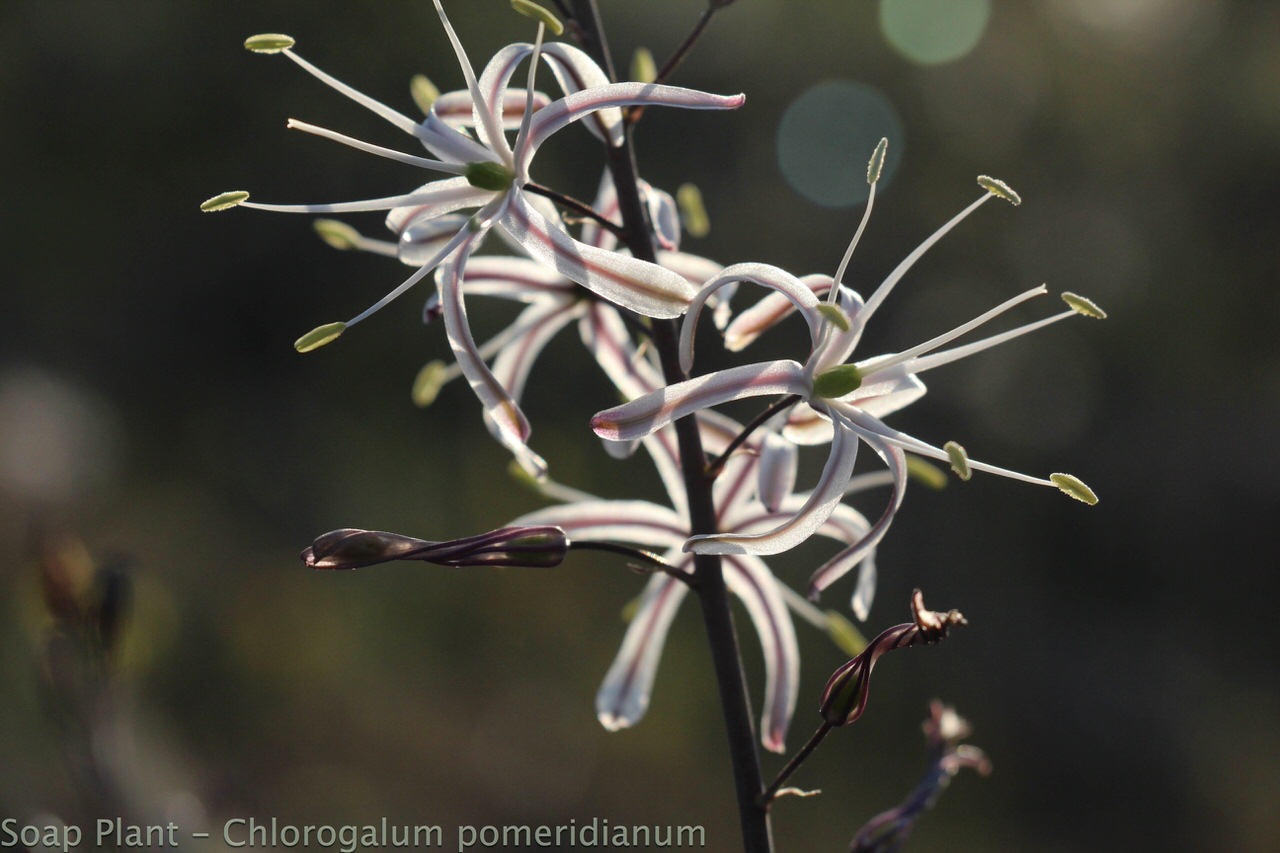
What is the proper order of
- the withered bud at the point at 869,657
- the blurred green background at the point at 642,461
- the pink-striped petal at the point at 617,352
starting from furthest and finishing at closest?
the blurred green background at the point at 642,461
the pink-striped petal at the point at 617,352
the withered bud at the point at 869,657

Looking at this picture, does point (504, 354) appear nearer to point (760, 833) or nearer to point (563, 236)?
point (563, 236)

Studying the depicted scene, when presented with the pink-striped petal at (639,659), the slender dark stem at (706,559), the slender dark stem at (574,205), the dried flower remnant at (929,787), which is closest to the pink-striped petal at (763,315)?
the slender dark stem at (706,559)

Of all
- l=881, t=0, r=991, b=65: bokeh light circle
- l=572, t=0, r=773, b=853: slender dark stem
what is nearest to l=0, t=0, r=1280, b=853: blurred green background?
l=881, t=0, r=991, b=65: bokeh light circle

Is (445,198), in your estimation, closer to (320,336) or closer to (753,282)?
(320,336)

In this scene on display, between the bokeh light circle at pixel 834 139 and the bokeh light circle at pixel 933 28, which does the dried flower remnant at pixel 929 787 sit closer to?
the bokeh light circle at pixel 834 139

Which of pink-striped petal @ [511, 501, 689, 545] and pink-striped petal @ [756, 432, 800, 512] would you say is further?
pink-striped petal @ [511, 501, 689, 545]

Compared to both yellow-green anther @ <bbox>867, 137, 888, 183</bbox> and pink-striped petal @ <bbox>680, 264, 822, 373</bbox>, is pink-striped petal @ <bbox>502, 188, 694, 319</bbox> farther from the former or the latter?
yellow-green anther @ <bbox>867, 137, 888, 183</bbox>
